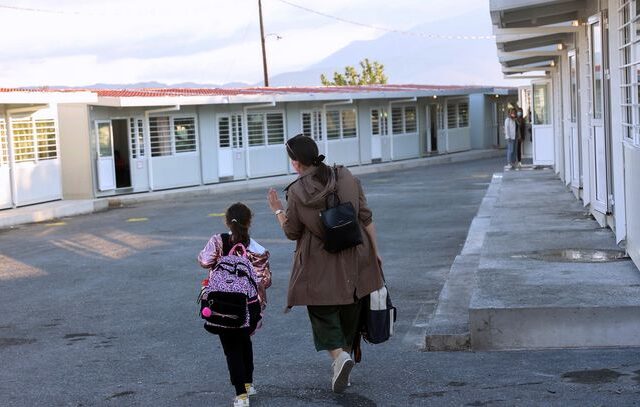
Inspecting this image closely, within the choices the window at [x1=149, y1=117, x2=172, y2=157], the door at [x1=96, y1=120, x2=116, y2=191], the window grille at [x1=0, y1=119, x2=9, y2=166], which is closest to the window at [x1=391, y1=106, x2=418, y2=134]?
the window at [x1=149, y1=117, x2=172, y2=157]

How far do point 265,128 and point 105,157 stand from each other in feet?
28.0

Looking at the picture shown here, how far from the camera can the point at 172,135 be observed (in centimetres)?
3256

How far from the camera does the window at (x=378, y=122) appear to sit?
43406mm

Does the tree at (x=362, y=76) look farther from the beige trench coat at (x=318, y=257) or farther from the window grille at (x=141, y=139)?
the beige trench coat at (x=318, y=257)

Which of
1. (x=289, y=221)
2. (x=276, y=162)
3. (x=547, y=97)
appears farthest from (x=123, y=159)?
(x=289, y=221)

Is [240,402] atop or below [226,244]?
below

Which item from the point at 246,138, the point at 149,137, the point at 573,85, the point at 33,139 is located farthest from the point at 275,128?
the point at 573,85

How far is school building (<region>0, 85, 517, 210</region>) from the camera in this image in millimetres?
26719

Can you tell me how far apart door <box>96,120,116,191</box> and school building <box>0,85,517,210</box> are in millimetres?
28

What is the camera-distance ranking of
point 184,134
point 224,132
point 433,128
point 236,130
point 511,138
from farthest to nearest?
point 433,128 → point 236,130 → point 224,132 → point 184,134 → point 511,138

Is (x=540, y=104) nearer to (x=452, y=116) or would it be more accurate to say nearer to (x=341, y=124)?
(x=341, y=124)

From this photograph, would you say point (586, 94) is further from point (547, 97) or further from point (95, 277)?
point (547, 97)

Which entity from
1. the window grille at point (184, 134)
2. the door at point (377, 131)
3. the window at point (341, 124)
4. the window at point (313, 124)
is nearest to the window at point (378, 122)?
the door at point (377, 131)

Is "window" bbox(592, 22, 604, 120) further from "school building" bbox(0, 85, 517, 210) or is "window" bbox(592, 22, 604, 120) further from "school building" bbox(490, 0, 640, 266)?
"school building" bbox(0, 85, 517, 210)
